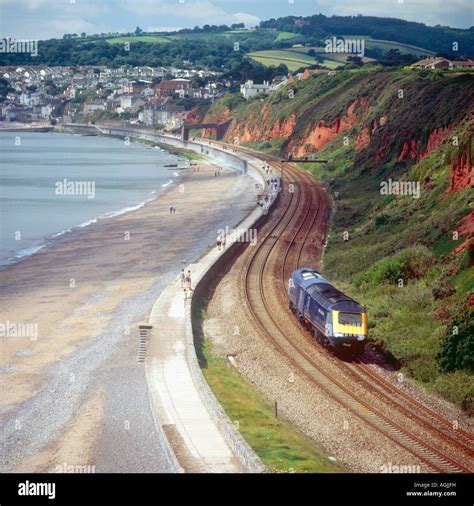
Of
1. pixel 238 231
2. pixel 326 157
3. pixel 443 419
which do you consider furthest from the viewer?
pixel 326 157

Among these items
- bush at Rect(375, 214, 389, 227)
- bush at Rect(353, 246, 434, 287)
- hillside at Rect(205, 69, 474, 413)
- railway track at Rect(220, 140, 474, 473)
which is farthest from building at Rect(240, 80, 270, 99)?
bush at Rect(353, 246, 434, 287)

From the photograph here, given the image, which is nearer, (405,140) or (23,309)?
(23,309)

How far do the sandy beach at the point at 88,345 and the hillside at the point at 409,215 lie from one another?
33.8 feet

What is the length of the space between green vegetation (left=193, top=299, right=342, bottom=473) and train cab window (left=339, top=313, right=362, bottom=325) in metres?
4.27

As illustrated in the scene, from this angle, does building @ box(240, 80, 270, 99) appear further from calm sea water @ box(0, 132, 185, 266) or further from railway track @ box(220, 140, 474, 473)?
railway track @ box(220, 140, 474, 473)

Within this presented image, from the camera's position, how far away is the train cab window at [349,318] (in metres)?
32.3

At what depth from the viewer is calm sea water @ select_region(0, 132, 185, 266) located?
237 ft

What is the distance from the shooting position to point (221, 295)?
44.2 m

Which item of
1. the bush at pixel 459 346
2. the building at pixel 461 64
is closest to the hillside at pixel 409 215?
Answer: the bush at pixel 459 346

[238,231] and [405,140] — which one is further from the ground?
[405,140]

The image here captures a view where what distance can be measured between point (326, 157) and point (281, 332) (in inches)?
2801

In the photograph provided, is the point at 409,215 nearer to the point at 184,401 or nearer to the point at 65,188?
the point at 184,401

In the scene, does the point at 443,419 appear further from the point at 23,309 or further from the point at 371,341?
the point at 23,309
